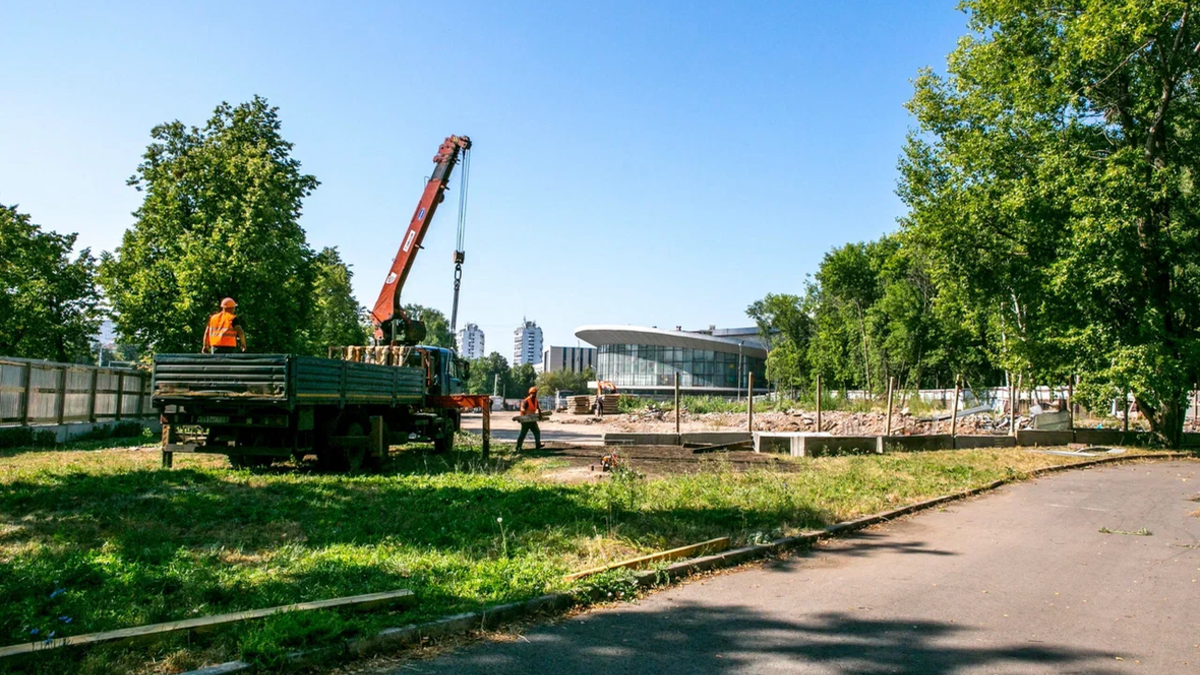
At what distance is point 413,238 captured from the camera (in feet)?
68.9

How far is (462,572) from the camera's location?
260 inches

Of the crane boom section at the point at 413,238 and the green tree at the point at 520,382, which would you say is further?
Answer: the green tree at the point at 520,382

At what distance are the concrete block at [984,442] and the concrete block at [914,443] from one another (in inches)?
21.1

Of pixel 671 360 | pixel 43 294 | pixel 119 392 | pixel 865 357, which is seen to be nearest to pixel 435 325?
pixel 671 360

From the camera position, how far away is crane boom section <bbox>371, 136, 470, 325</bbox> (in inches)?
815

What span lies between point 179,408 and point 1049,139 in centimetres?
2488

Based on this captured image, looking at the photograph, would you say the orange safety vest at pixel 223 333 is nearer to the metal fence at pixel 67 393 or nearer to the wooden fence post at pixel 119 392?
the metal fence at pixel 67 393

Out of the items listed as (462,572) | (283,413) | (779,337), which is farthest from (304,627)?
(779,337)

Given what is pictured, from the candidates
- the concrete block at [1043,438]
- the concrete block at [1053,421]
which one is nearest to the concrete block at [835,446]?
the concrete block at [1043,438]

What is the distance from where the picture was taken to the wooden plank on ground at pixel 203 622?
174 inches

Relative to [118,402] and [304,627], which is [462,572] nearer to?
[304,627]

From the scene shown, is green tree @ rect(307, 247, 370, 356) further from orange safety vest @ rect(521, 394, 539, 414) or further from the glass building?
the glass building

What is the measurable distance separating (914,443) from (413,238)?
1401 cm

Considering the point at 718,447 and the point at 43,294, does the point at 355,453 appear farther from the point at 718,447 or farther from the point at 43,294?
the point at 43,294
